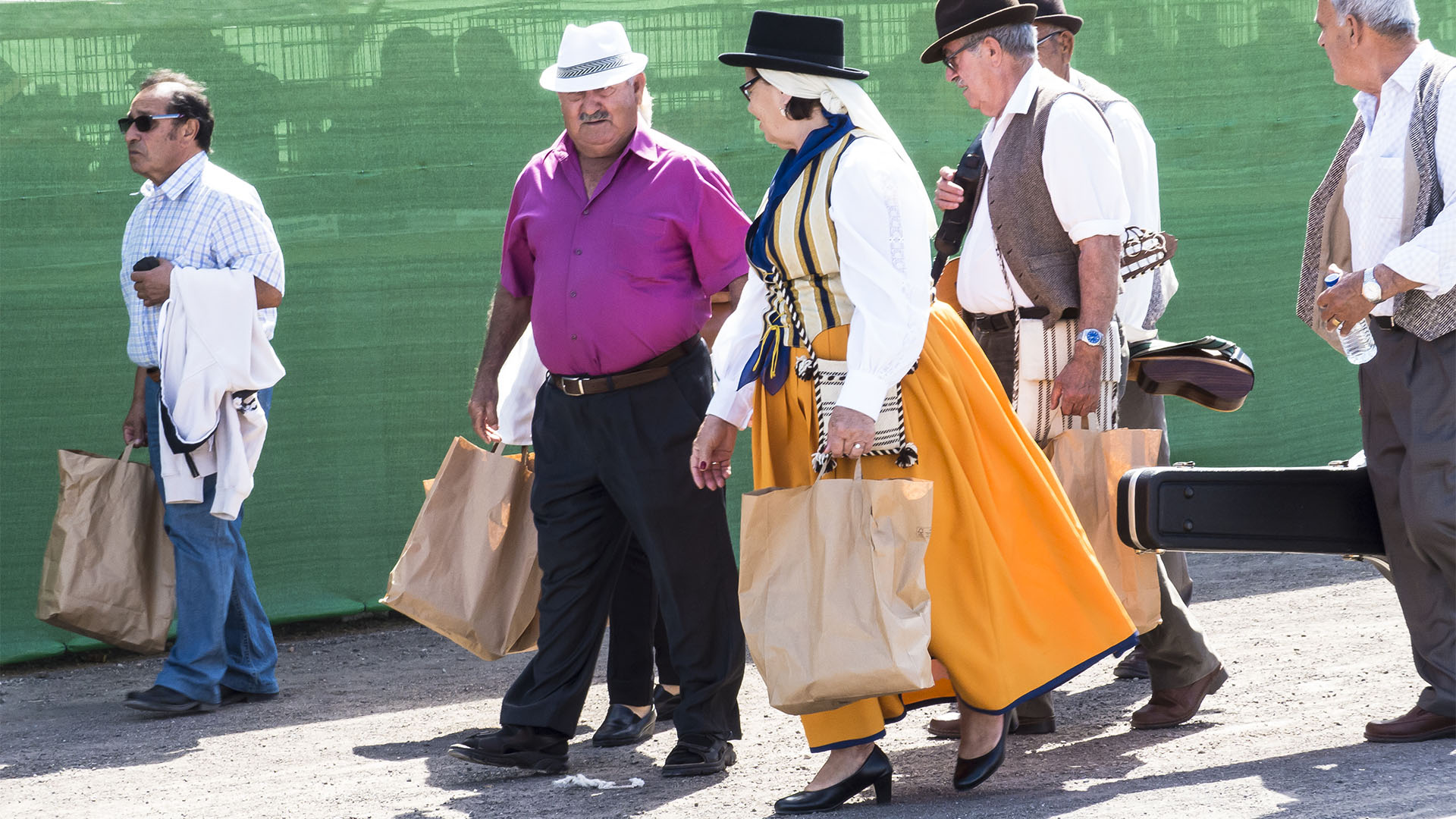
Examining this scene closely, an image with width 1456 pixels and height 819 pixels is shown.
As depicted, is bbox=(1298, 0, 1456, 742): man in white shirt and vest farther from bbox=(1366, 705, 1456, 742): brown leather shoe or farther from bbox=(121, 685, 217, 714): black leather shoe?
bbox=(121, 685, 217, 714): black leather shoe

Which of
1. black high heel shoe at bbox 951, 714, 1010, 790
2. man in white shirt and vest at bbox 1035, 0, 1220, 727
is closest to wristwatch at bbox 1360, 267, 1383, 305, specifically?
man in white shirt and vest at bbox 1035, 0, 1220, 727

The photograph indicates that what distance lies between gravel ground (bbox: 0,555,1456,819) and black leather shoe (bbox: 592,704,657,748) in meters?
0.05

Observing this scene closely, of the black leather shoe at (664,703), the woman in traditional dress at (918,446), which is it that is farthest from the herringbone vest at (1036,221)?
the black leather shoe at (664,703)

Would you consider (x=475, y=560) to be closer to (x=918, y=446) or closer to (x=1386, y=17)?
(x=918, y=446)

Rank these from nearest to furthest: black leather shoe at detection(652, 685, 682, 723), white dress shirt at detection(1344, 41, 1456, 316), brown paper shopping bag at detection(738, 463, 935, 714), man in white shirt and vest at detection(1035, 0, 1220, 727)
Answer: brown paper shopping bag at detection(738, 463, 935, 714) → white dress shirt at detection(1344, 41, 1456, 316) → man in white shirt and vest at detection(1035, 0, 1220, 727) → black leather shoe at detection(652, 685, 682, 723)

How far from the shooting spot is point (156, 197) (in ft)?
17.8

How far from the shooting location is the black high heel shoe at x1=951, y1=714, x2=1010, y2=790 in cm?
392

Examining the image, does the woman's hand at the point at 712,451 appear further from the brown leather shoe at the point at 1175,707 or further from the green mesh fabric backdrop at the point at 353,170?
the green mesh fabric backdrop at the point at 353,170

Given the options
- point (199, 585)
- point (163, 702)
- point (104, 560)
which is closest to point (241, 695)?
point (163, 702)

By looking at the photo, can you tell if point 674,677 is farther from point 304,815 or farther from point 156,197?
point 156,197

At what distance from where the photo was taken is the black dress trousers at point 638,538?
14.5 feet

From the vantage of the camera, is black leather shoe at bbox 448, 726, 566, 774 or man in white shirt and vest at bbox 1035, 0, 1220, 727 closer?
black leather shoe at bbox 448, 726, 566, 774

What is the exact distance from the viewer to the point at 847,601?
140 inches

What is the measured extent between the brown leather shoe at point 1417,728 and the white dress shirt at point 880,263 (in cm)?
156
